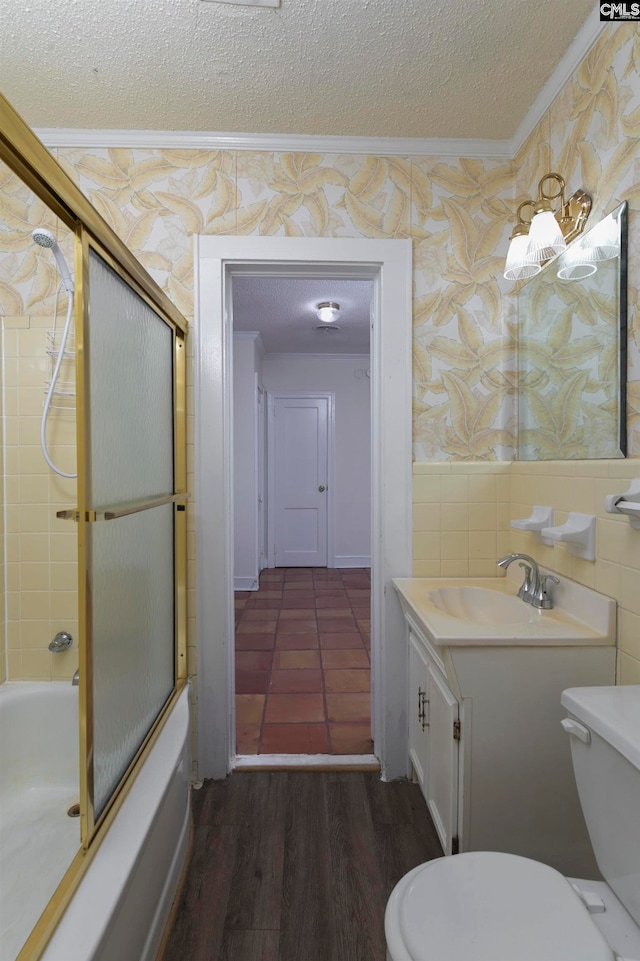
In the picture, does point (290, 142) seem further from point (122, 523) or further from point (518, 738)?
point (518, 738)

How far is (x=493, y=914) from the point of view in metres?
0.89

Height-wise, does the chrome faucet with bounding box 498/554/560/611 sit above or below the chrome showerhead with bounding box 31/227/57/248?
below

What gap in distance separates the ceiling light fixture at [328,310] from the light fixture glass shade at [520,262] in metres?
2.55

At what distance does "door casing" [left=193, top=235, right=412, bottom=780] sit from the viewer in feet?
6.66

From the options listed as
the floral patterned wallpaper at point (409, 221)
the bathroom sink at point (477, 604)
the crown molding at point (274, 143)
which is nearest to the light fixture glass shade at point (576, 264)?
the floral patterned wallpaper at point (409, 221)

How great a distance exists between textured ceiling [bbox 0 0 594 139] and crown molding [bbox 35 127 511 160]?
0.03 metres

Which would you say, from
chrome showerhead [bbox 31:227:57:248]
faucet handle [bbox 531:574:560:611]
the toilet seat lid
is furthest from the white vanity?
chrome showerhead [bbox 31:227:57:248]

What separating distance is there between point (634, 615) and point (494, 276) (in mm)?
1384

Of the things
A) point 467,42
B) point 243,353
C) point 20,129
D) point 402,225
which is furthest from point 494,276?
point 243,353

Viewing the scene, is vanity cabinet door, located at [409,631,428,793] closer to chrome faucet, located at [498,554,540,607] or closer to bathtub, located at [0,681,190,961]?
chrome faucet, located at [498,554,540,607]

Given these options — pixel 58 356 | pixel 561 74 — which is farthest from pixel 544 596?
pixel 58 356

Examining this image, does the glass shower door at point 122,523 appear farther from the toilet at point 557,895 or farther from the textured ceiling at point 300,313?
the textured ceiling at point 300,313

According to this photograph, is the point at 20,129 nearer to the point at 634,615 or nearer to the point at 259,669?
the point at 634,615

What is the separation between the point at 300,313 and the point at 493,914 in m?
4.29
